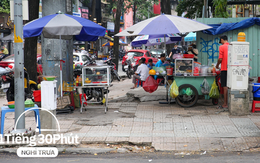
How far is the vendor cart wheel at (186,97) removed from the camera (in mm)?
9505

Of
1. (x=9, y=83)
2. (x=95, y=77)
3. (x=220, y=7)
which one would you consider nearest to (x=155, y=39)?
(x=220, y=7)

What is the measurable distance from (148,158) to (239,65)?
4147 mm

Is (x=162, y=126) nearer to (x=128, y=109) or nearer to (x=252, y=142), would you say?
(x=252, y=142)

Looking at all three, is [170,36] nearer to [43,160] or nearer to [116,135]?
[116,135]

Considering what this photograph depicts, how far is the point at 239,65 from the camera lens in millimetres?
8414

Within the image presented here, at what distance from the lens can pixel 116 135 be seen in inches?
264

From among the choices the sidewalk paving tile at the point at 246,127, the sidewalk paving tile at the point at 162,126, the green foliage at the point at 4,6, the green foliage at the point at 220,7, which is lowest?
the sidewalk paving tile at the point at 162,126

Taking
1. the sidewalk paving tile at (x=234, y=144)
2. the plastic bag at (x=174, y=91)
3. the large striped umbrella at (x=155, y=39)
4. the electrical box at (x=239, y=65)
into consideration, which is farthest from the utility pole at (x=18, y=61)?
the large striped umbrella at (x=155, y=39)

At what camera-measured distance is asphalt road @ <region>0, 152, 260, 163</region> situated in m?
5.33

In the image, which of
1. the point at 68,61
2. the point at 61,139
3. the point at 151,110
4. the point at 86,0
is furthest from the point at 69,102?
the point at 86,0

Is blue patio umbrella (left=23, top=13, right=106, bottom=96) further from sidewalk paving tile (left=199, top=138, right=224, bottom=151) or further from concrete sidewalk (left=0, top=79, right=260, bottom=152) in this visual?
sidewalk paving tile (left=199, top=138, right=224, bottom=151)

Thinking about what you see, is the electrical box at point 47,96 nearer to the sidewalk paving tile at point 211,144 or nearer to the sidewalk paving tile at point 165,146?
the sidewalk paving tile at point 165,146

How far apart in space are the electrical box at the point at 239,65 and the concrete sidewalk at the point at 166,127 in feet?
2.68

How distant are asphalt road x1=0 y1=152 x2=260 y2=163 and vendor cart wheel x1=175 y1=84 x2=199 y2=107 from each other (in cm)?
398
